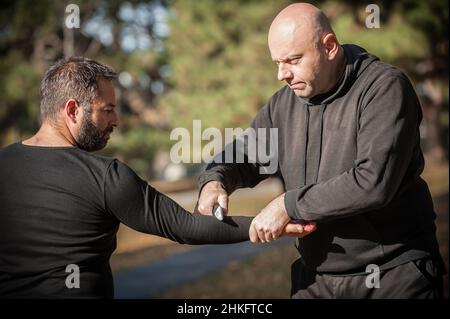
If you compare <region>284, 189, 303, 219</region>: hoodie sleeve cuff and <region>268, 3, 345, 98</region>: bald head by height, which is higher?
<region>268, 3, 345, 98</region>: bald head

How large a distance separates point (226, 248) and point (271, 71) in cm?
537

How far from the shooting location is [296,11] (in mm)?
2674

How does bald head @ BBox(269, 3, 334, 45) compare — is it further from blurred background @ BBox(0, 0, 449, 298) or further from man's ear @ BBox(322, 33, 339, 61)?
blurred background @ BBox(0, 0, 449, 298)

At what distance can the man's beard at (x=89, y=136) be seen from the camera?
2.66 m

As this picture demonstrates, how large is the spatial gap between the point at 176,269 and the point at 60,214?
6929 mm

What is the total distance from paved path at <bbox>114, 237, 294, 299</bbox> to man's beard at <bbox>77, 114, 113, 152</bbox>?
15.5ft

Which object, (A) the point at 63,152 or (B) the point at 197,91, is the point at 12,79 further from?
(A) the point at 63,152

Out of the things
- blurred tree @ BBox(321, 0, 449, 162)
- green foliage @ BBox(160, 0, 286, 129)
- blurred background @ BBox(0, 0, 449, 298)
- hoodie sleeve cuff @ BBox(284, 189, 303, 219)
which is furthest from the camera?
green foliage @ BBox(160, 0, 286, 129)

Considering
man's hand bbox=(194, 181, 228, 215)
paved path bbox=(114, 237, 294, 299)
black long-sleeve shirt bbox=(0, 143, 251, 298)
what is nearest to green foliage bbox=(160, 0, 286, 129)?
paved path bbox=(114, 237, 294, 299)

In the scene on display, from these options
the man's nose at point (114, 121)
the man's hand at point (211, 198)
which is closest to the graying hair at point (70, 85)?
the man's nose at point (114, 121)

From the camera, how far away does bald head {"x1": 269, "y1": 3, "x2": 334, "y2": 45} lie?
2627mm

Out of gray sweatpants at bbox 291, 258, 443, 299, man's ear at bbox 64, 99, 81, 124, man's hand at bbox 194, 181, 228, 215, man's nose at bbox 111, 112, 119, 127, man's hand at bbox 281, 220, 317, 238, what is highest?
man's ear at bbox 64, 99, 81, 124

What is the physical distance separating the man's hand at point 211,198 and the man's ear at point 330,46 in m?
0.86

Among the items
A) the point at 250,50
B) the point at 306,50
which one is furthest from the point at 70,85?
the point at 250,50
